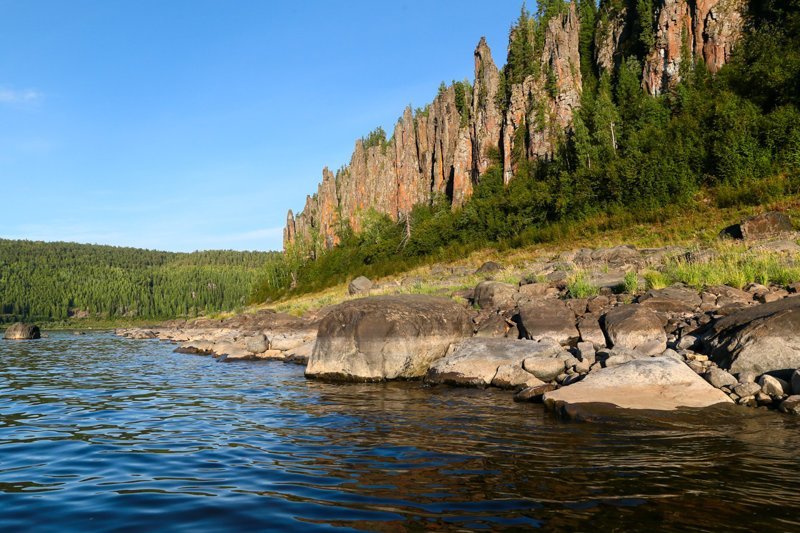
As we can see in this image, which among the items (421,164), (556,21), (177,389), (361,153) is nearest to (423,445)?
(177,389)

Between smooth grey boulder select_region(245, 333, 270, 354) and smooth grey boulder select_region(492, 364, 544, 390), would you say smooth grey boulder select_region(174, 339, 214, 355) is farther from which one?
smooth grey boulder select_region(492, 364, 544, 390)

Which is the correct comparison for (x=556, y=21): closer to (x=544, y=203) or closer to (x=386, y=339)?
(x=544, y=203)

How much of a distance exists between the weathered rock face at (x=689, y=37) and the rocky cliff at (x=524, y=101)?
0.37ft

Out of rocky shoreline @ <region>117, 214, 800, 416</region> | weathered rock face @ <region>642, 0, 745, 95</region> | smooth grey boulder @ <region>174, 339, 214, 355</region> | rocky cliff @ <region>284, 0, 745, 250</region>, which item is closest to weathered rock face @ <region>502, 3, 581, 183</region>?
rocky cliff @ <region>284, 0, 745, 250</region>

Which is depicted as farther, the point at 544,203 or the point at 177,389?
the point at 544,203

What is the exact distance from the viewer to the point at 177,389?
1434 cm

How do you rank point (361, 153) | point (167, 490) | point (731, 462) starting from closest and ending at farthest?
point (167, 490), point (731, 462), point (361, 153)

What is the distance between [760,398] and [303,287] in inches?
3489

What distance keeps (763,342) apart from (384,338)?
28.2 feet

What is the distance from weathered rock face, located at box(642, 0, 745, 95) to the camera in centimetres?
5703

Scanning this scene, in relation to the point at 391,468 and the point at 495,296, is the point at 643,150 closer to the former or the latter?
the point at 495,296

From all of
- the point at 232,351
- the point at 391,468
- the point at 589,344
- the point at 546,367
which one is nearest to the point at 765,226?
the point at 589,344

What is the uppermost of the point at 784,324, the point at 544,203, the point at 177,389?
the point at 544,203

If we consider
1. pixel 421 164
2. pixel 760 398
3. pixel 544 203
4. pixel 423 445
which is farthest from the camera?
pixel 421 164
